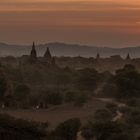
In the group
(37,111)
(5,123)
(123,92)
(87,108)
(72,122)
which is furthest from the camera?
(123,92)

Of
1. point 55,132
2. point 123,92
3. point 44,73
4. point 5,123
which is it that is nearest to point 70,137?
point 55,132

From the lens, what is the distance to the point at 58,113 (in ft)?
144

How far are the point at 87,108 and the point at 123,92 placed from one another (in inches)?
317

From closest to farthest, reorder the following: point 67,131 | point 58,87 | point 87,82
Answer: point 67,131, point 58,87, point 87,82

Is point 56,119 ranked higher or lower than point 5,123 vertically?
lower

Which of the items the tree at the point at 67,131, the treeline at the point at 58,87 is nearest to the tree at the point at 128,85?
the treeline at the point at 58,87

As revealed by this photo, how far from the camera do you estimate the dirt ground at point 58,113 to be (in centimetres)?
3991

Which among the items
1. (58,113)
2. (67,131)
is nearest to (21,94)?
(58,113)

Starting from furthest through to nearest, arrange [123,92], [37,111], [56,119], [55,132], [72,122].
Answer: [123,92]
[37,111]
[56,119]
[72,122]
[55,132]

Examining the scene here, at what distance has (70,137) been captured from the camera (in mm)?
26156

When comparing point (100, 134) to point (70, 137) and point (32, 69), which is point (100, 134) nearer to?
point (70, 137)

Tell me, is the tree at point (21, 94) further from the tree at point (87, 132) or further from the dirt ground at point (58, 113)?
the tree at point (87, 132)

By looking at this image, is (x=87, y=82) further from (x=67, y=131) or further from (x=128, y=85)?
(x=67, y=131)

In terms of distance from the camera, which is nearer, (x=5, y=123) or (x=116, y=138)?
(x=5, y=123)
